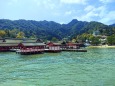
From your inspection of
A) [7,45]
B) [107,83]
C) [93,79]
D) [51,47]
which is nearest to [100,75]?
[93,79]

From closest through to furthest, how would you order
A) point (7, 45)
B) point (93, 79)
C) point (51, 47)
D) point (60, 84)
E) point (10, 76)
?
point (60, 84) → point (93, 79) → point (10, 76) → point (51, 47) → point (7, 45)

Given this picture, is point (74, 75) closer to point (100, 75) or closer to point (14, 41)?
point (100, 75)

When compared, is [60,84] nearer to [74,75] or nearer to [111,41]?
[74,75]

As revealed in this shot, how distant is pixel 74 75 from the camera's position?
34438 mm

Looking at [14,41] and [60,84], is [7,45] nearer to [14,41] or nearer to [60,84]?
[14,41]

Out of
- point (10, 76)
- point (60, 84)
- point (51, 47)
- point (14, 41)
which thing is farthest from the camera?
point (14, 41)

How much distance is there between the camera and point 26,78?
107ft

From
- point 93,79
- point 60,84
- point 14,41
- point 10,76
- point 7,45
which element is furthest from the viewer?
point 14,41

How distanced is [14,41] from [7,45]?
287 inches

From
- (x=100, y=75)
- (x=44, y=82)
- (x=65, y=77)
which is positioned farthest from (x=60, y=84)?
(x=100, y=75)

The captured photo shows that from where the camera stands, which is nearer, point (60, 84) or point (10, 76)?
point (60, 84)

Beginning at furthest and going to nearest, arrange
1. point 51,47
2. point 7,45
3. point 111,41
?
point 111,41
point 7,45
point 51,47

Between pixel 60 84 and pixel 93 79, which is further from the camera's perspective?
pixel 93 79

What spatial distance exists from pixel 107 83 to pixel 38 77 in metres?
8.64
